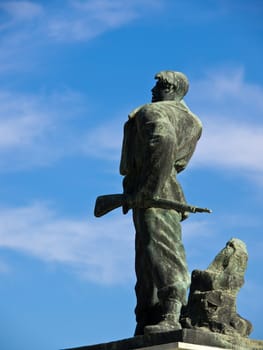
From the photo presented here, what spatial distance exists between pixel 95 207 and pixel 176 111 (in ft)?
5.07

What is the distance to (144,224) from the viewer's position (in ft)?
44.9

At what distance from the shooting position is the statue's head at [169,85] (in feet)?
46.8

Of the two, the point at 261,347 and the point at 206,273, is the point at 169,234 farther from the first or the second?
the point at 261,347

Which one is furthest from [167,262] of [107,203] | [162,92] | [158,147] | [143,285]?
[162,92]

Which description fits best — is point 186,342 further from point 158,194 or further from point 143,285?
point 158,194

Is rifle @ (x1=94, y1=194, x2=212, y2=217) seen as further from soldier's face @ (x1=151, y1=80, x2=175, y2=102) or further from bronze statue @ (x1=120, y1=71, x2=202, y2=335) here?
soldier's face @ (x1=151, y1=80, x2=175, y2=102)

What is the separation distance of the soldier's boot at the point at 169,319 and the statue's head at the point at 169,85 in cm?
266

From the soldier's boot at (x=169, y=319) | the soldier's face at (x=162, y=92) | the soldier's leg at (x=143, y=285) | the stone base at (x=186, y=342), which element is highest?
the soldier's face at (x=162, y=92)

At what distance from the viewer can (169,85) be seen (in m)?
14.2

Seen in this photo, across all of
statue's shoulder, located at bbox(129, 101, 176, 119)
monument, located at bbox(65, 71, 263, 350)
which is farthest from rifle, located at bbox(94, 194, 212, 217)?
statue's shoulder, located at bbox(129, 101, 176, 119)

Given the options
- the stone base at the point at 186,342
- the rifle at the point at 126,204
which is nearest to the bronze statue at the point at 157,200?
the rifle at the point at 126,204

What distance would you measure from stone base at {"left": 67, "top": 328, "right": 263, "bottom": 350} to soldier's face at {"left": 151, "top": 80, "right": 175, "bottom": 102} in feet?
10.3

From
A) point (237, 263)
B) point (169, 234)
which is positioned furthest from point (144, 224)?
point (237, 263)

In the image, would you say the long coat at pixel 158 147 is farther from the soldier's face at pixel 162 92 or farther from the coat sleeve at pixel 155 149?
the soldier's face at pixel 162 92
